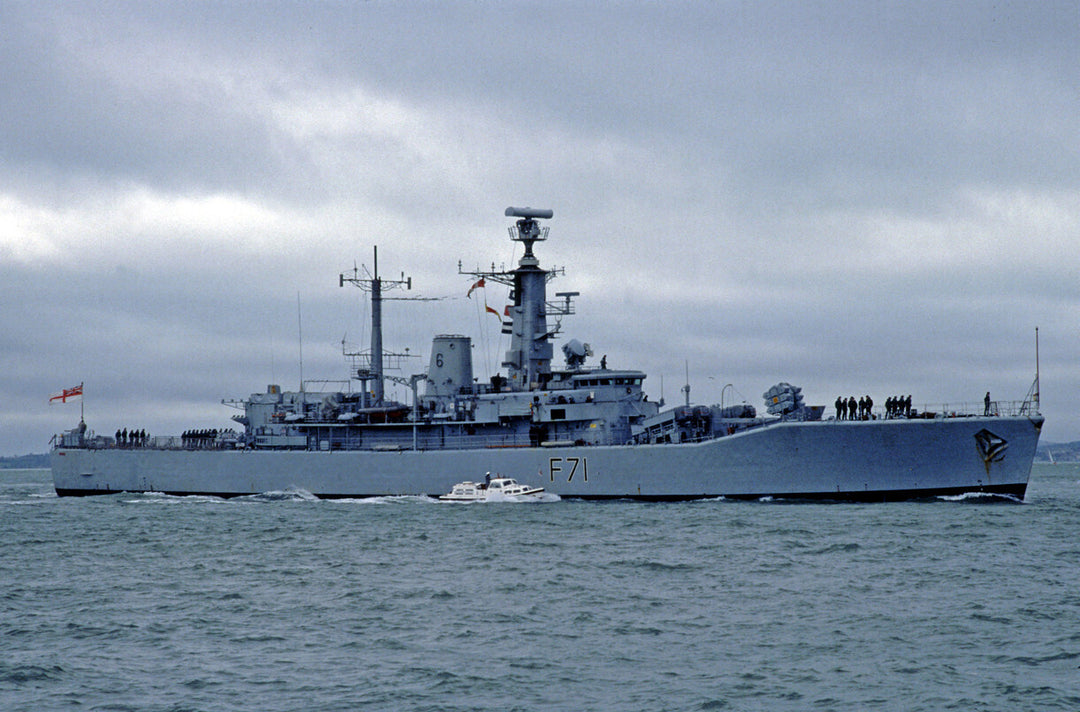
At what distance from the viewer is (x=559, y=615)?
20.1 metres

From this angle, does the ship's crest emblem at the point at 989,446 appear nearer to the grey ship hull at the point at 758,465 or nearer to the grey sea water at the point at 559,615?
the grey ship hull at the point at 758,465

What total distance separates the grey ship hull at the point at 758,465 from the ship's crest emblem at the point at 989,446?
33 mm

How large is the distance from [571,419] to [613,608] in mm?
23460

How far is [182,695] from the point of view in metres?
15.3

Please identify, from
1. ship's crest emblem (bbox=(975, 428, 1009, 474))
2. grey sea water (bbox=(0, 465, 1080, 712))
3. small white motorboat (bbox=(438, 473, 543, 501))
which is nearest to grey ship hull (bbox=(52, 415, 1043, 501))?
ship's crest emblem (bbox=(975, 428, 1009, 474))

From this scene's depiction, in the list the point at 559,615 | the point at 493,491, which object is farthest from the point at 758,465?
the point at 559,615

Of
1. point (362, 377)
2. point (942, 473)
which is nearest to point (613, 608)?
point (942, 473)

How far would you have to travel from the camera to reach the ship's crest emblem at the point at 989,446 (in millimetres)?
37469

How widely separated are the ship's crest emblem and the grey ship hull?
33mm

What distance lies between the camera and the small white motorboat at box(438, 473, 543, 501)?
41844 millimetres

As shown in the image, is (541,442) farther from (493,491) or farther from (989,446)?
(989,446)

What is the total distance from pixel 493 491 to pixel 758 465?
32.4 feet

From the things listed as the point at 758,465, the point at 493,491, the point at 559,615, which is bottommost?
the point at 559,615

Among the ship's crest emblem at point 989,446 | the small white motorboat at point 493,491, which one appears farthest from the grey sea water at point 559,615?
the small white motorboat at point 493,491
